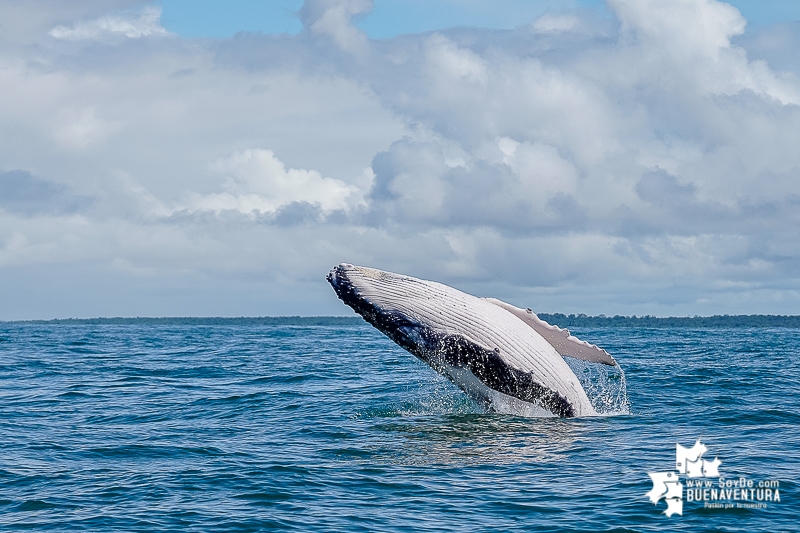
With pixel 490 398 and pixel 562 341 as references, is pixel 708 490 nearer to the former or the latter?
pixel 562 341

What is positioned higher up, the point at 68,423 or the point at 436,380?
the point at 436,380

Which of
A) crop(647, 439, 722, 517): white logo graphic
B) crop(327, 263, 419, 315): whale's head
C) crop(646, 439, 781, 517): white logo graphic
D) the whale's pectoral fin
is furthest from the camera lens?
the whale's pectoral fin

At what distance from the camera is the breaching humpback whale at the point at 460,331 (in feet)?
48.3

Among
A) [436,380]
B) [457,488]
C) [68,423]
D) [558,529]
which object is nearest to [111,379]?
[68,423]

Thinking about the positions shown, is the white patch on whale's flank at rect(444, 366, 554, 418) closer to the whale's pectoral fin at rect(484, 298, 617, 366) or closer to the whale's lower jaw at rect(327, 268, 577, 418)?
the whale's lower jaw at rect(327, 268, 577, 418)

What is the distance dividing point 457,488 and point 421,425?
194 inches

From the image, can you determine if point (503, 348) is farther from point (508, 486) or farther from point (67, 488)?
point (67, 488)

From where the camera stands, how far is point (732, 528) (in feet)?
33.4

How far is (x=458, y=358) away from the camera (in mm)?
14977

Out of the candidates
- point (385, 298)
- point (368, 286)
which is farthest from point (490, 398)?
point (368, 286)

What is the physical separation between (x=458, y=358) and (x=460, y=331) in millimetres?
470

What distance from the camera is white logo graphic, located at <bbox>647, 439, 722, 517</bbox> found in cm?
1122

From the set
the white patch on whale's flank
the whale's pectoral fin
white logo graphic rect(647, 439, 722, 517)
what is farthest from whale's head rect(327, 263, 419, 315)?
white logo graphic rect(647, 439, 722, 517)

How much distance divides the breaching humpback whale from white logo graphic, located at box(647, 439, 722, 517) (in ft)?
8.78
